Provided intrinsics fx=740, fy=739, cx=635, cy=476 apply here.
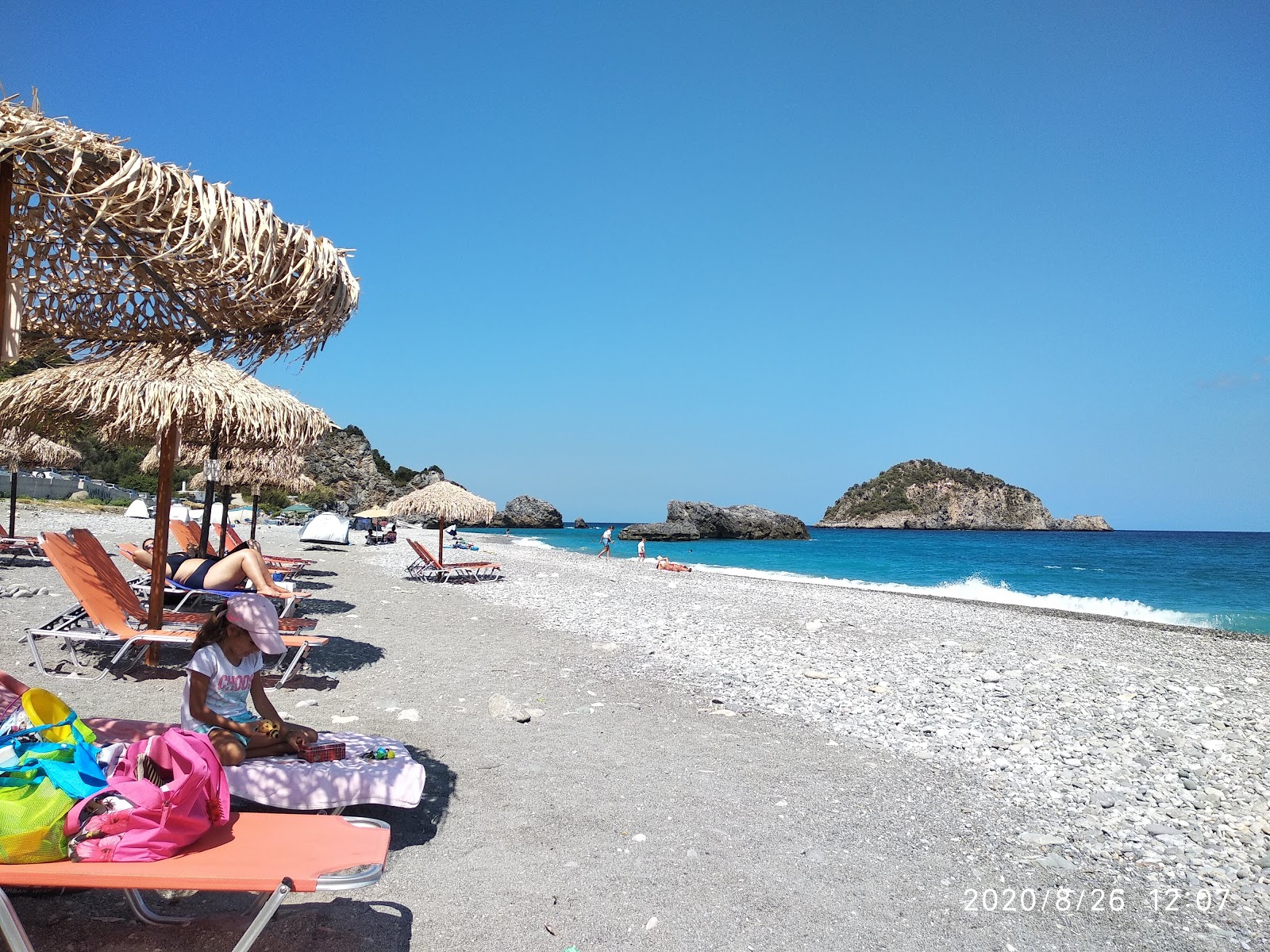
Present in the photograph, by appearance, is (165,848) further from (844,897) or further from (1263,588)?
(1263,588)

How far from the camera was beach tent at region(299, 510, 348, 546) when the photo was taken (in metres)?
27.2

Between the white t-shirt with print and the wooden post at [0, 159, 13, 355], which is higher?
the wooden post at [0, 159, 13, 355]

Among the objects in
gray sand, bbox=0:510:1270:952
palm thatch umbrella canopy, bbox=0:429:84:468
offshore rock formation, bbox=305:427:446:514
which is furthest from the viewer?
offshore rock formation, bbox=305:427:446:514

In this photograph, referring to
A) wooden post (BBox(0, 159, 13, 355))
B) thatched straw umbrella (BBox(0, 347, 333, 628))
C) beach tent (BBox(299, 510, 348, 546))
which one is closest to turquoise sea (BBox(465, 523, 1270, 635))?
beach tent (BBox(299, 510, 348, 546))

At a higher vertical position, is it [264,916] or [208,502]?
[208,502]

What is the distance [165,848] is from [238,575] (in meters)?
6.30

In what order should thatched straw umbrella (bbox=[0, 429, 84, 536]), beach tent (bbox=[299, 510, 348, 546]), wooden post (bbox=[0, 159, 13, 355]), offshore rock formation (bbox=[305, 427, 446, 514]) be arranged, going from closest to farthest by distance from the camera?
wooden post (bbox=[0, 159, 13, 355]), thatched straw umbrella (bbox=[0, 429, 84, 536]), beach tent (bbox=[299, 510, 348, 546]), offshore rock formation (bbox=[305, 427, 446, 514])

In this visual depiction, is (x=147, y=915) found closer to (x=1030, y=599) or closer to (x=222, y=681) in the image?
(x=222, y=681)

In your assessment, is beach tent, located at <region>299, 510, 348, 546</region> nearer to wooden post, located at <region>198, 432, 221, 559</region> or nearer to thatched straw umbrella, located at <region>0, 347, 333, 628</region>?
wooden post, located at <region>198, 432, 221, 559</region>

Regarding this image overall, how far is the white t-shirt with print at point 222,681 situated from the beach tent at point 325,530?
25.5 metres

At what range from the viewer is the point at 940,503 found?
11112 centimetres

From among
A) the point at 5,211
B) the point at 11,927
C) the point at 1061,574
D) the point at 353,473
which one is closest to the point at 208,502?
the point at 5,211

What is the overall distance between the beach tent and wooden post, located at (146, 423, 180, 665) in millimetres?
21804

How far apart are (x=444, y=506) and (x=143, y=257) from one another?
1564cm
